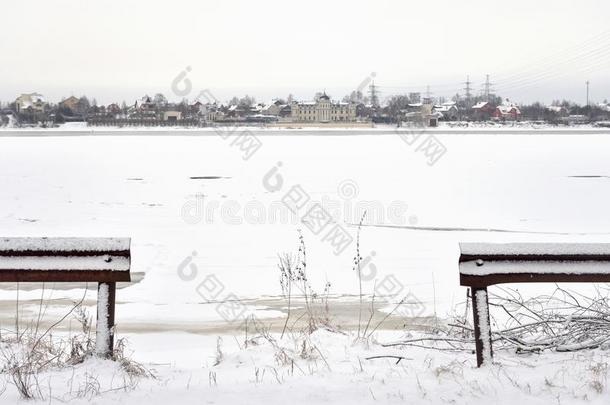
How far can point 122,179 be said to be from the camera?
2842cm

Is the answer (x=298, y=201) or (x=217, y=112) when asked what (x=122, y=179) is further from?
(x=217, y=112)

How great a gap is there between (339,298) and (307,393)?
18.9 feet

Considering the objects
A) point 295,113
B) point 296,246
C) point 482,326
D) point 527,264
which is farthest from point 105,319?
point 295,113

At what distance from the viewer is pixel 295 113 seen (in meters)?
163

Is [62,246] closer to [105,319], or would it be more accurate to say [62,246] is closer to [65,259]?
[65,259]

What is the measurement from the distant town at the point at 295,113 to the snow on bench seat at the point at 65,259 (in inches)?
4700

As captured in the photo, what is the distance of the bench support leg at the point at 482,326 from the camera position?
16.4 ft

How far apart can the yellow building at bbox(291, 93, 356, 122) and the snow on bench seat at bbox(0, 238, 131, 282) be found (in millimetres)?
→ 154587

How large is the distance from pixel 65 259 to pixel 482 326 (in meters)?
3.04

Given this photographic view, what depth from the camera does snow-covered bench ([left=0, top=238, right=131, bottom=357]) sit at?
4.95 meters

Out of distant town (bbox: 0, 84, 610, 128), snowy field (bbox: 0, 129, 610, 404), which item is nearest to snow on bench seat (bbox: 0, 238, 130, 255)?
snowy field (bbox: 0, 129, 610, 404)

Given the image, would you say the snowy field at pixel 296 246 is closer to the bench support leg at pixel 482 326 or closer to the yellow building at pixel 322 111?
the bench support leg at pixel 482 326

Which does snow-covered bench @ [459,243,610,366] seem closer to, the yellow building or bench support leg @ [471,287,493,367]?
bench support leg @ [471,287,493,367]

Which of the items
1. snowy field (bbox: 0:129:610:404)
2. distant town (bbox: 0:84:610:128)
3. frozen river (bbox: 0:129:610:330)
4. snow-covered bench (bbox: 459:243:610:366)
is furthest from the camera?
distant town (bbox: 0:84:610:128)
